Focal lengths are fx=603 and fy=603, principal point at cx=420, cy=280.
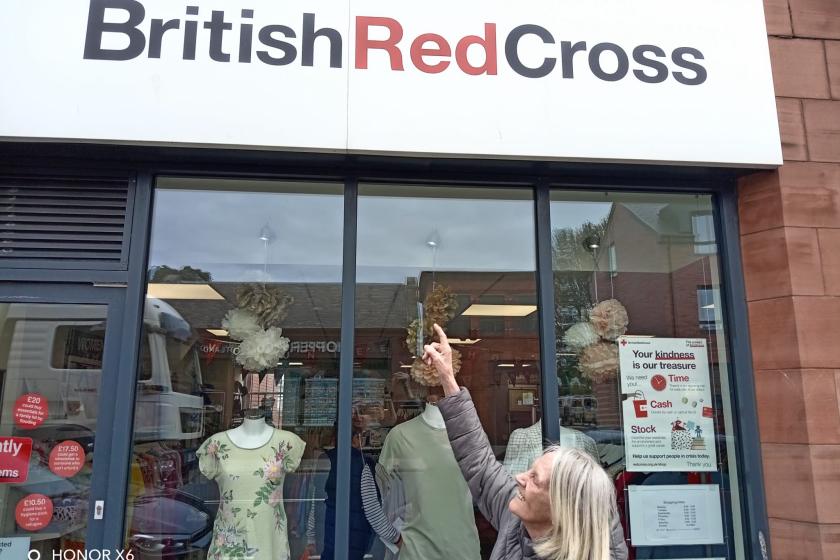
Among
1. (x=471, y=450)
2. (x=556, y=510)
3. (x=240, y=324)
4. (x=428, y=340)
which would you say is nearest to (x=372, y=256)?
(x=428, y=340)

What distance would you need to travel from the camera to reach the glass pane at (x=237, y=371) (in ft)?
9.39

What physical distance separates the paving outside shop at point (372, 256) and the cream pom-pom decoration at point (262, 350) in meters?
0.01

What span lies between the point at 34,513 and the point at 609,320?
300 cm

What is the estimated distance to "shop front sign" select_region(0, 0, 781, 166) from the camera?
2.68 meters

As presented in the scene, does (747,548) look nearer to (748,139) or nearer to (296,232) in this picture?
(748,139)

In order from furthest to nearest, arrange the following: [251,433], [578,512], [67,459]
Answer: [251,433]
[67,459]
[578,512]

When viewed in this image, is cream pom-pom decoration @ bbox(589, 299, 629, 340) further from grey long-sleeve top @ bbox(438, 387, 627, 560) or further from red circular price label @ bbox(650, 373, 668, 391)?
grey long-sleeve top @ bbox(438, 387, 627, 560)

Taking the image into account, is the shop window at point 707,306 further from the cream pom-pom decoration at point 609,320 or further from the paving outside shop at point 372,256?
the cream pom-pom decoration at point 609,320

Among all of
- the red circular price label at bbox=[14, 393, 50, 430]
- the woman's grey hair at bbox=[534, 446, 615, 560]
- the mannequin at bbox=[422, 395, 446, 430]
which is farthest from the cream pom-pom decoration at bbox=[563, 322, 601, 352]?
the red circular price label at bbox=[14, 393, 50, 430]

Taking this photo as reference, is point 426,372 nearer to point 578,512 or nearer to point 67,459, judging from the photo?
point 67,459

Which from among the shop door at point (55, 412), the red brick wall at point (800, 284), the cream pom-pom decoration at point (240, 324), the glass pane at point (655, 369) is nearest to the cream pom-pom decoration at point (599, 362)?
the glass pane at point (655, 369)

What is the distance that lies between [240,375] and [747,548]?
2.69 meters

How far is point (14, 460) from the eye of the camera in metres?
Answer: 2.79

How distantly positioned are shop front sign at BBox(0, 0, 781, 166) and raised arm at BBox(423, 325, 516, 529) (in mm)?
1211
